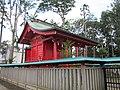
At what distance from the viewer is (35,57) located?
15453 millimetres

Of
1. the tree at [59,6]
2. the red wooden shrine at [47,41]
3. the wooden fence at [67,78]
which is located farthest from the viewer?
the tree at [59,6]

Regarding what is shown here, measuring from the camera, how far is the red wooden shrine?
11864 mm

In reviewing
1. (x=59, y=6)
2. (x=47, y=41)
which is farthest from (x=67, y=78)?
(x=59, y=6)

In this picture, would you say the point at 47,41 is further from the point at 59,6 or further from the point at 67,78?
the point at 59,6

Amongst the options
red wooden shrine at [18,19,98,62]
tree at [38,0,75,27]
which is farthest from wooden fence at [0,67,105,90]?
tree at [38,0,75,27]

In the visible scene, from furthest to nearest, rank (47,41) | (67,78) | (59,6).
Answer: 1. (59,6)
2. (47,41)
3. (67,78)

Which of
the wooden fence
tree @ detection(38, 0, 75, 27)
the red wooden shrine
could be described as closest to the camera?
the wooden fence

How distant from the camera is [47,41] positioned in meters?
14.1

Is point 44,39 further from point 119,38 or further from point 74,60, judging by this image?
point 119,38

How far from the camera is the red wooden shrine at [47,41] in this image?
11.9 m

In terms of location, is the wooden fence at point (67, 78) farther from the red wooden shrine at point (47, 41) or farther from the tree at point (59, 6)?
the tree at point (59, 6)

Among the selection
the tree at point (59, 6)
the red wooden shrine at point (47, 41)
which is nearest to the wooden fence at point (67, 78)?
the red wooden shrine at point (47, 41)

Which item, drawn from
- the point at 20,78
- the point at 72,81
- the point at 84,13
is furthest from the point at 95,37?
the point at 72,81

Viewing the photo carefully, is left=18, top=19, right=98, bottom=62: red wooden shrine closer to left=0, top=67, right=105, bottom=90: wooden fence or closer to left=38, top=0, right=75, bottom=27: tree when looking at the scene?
left=0, top=67, right=105, bottom=90: wooden fence
